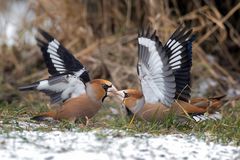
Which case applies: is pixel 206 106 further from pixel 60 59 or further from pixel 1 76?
pixel 1 76

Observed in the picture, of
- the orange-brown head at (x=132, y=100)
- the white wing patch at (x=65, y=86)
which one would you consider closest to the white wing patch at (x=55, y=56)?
the white wing patch at (x=65, y=86)

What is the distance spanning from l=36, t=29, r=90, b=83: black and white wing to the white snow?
111 cm

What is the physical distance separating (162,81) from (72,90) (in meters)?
0.79

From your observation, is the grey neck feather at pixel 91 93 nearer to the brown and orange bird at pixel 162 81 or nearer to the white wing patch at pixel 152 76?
the brown and orange bird at pixel 162 81

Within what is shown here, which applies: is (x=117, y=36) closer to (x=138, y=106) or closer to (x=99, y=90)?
(x=99, y=90)

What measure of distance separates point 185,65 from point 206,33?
11.2 ft

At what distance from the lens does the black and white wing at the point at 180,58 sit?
5.42 m

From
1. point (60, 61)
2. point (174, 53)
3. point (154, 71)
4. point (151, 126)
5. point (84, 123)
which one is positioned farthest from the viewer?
point (60, 61)

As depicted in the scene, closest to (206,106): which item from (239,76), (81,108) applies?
(81,108)

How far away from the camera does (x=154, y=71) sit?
5234mm

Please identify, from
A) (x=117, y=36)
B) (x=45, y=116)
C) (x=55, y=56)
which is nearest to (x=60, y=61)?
(x=55, y=56)

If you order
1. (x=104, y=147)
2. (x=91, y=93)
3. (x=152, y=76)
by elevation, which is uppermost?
(x=152, y=76)

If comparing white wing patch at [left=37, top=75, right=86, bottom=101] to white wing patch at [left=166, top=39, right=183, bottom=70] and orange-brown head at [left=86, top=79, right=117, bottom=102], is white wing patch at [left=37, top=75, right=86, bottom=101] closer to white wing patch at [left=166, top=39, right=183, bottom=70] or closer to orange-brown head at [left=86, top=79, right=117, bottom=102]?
orange-brown head at [left=86, top=79, right=117, bottom=102]

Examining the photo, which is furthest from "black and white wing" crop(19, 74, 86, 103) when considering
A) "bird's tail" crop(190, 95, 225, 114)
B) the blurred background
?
the blurred background
